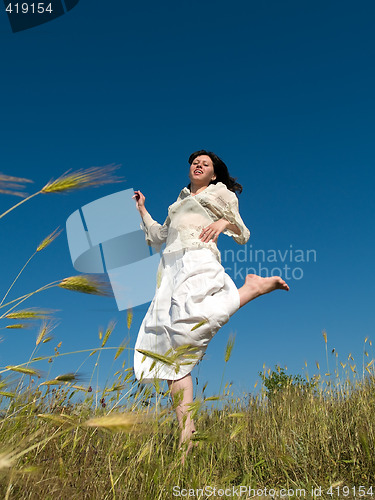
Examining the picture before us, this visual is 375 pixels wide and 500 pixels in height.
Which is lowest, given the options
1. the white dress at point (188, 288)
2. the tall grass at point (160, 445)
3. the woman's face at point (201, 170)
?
the tall grass at point (160, 445)

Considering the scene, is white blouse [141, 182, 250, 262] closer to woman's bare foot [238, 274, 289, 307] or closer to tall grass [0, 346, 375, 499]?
woman's bare foot [238, 274, 289, 307]

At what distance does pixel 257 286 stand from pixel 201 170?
108 centimetres

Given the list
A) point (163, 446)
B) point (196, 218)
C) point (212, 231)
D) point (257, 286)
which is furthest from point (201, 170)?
point (163, 446)

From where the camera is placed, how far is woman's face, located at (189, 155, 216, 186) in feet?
11.5

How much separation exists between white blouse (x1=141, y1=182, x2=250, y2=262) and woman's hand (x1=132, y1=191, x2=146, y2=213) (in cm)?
21

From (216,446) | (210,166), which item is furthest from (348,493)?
(210,166)

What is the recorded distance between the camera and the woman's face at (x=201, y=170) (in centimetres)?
350

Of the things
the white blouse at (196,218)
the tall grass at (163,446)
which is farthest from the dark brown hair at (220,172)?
the tall grass at (163,446)

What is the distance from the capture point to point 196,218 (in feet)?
10.5

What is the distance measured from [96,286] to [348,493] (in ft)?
5.91

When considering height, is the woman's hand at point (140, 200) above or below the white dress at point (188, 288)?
above

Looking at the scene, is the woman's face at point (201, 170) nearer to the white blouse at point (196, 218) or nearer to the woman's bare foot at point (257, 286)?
the white blouse at point (196, 218)

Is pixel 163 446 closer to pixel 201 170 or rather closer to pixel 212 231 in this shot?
pixel 212 231

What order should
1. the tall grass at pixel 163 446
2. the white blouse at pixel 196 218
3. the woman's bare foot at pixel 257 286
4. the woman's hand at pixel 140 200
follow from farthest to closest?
the woman's hand at pixel 140 200
the white blouse at pixel 196 218
the woman's bare foot at pixel 257 286
the tall grass at pixel 163 446
